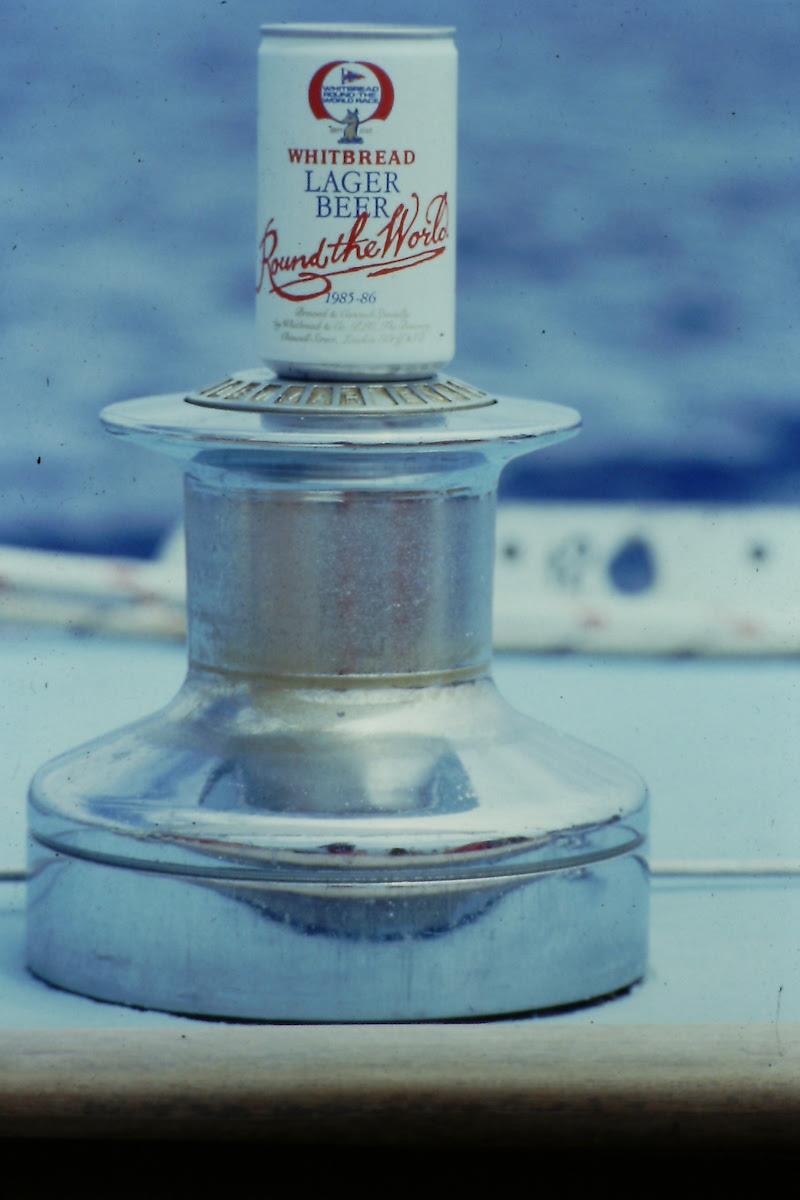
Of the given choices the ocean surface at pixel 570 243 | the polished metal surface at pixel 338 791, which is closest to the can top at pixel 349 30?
the polished metal surface at pixel 338 791

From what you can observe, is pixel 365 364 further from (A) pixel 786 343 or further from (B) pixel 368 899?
(A) pixel 786 343

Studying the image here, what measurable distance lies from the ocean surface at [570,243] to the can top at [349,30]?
→ 1.24 metres

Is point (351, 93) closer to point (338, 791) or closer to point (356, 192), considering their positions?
point (356, 192)

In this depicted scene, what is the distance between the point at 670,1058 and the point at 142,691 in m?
0.72

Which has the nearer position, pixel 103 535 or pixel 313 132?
pixel 313 132

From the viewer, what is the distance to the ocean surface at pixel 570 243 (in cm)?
246

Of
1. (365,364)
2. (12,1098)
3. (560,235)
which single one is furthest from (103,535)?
(12,1098)

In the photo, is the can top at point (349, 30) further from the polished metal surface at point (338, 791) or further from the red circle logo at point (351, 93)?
the polished metal surface at point (338, 791)

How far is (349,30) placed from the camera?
942mm

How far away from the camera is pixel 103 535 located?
2.34 meters

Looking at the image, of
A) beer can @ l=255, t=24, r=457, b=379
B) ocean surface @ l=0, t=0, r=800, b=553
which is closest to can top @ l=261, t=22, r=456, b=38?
beer can @ l=255, t=24, r=457, b=379

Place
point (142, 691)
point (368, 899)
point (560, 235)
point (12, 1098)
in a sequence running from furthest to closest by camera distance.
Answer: point (560, 235) → point (142, 691) → point (368, 899) → point (12, 1098)

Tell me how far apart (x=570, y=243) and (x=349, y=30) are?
221 centimetres

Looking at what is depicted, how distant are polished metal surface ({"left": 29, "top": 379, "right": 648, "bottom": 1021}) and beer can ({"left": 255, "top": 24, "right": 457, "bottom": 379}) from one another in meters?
0.04
